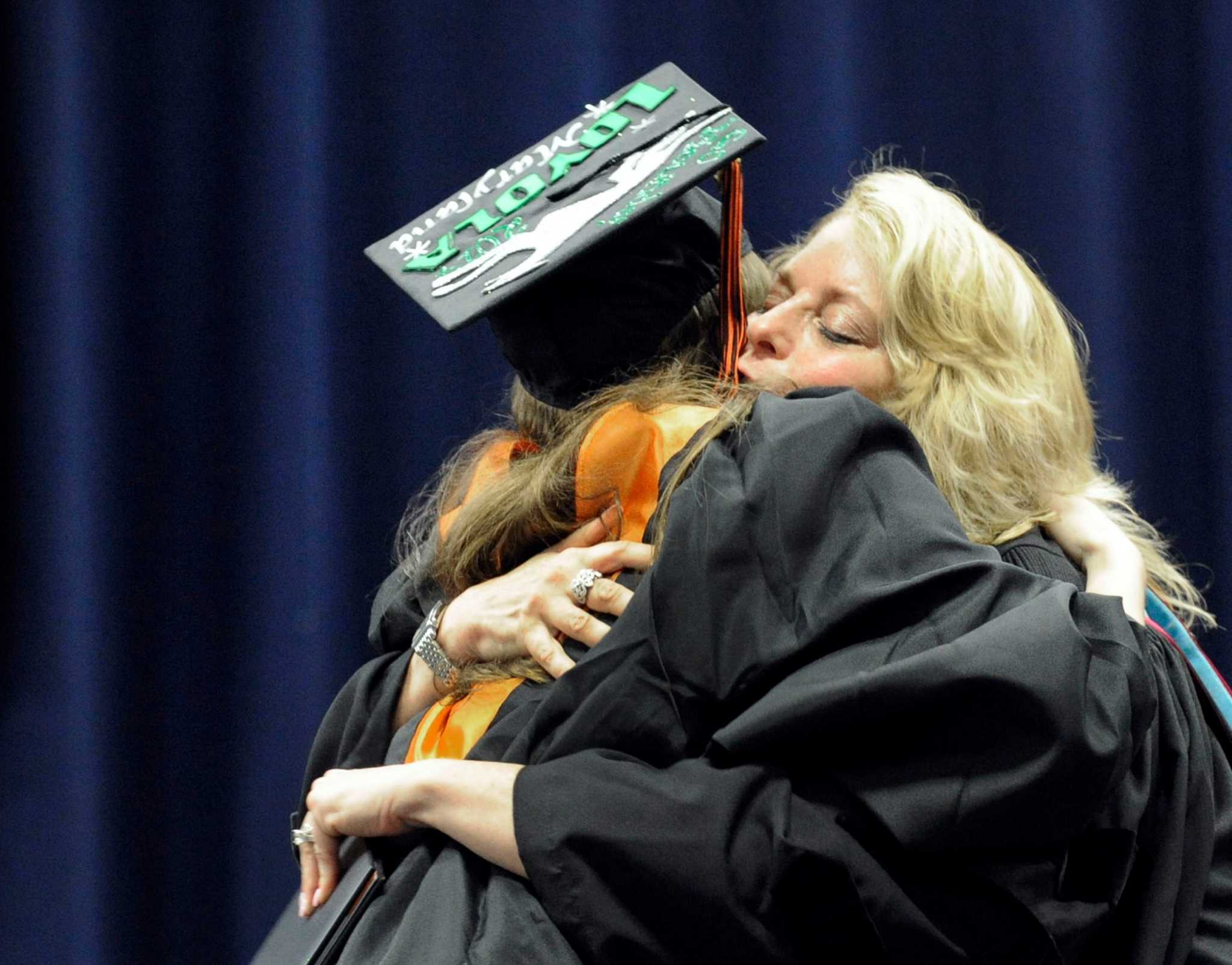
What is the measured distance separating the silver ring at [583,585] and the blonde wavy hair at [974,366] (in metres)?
0.35

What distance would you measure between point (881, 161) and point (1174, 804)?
981 mm

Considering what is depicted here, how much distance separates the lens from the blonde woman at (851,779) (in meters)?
0.84

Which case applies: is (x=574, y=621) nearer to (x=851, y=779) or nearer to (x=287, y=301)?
(x=851, y=779)

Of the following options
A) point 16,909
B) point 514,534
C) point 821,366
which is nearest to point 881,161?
point 821,366

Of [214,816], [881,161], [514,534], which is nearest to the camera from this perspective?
[514,534]

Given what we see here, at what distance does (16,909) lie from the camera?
1.82m

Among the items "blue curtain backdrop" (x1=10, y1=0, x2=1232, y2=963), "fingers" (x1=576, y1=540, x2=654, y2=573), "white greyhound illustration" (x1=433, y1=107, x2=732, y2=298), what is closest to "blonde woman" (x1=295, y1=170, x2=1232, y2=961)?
"fingers" (x1=576, y1=540, x2=654, y2=573)

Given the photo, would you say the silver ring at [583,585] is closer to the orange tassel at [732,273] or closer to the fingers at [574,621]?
the fingers at [574,621]

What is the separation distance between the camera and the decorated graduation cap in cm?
111

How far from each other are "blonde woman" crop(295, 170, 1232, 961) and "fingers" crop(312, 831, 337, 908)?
0.03 meters

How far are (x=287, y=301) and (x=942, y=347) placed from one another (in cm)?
93

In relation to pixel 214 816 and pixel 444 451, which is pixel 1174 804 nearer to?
pixel 444 451

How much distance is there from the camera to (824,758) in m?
0.88

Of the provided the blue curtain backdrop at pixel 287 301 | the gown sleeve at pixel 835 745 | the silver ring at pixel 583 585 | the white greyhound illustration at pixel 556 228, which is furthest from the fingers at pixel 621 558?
the blue curtain backdrop at pixel 287 301
